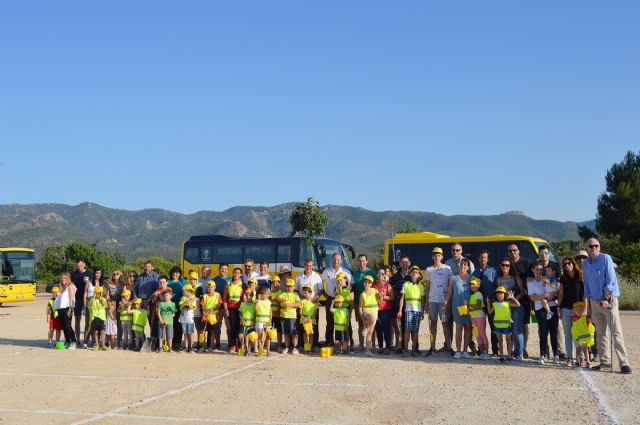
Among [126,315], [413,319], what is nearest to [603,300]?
[413,319]

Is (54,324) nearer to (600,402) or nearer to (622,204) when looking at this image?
(600,402)

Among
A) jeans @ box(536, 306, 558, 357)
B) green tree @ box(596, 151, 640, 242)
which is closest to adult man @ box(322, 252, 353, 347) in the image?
jeans @ box(536, 306, 558, 357)

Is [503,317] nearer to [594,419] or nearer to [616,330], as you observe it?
[616,330]

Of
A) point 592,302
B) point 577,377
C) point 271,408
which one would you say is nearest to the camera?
point 271,408

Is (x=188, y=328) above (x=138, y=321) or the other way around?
the other way around

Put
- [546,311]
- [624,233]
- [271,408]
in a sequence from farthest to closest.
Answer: [624,233]
[546,311]
[271,408]

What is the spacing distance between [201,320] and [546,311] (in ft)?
20.0

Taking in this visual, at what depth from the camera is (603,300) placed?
393 inches

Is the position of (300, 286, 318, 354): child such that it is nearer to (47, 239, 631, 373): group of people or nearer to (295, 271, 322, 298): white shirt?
(47, 239, 631, 373): group of people

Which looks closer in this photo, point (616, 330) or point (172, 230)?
point (616, 330)

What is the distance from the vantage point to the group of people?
1070 cm

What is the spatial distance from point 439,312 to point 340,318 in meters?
1.74

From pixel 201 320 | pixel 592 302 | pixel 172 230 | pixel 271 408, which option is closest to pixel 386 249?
pixel 201 320

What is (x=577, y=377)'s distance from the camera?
31.5ft
